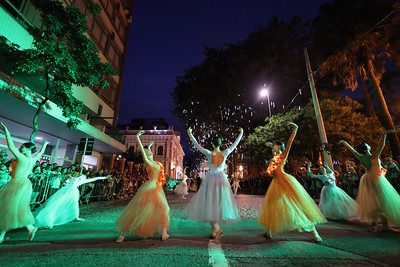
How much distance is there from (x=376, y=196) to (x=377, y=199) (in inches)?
3.0

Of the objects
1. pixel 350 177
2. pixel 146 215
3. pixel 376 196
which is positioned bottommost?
pixel 146 215

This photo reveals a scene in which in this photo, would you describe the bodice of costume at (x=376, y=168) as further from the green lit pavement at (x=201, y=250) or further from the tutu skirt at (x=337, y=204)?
the tutu skirt at (x=337, y=204)

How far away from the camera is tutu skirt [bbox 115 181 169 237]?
3920mm

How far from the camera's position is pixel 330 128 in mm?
15516

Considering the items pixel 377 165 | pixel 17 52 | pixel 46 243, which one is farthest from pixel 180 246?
pixel 17 52

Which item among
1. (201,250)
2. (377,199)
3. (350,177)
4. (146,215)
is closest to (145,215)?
(146,215)

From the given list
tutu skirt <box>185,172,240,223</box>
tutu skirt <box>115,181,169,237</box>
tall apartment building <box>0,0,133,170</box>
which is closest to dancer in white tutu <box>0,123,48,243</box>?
tutu skirt <box>115,181,169,237</box>

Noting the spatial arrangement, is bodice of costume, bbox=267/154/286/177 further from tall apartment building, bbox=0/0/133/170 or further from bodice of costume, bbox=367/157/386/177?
tall apartment building, bbox=0/0/133/170

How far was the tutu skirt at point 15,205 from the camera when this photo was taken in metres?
3.77

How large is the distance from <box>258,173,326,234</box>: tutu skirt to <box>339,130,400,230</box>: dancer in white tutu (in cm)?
180

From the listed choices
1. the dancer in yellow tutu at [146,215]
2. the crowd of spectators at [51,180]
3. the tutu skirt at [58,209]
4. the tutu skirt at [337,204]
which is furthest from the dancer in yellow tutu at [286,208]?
the crowd of spectators at [51,180]

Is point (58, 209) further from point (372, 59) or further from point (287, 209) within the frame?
point (372, 59)

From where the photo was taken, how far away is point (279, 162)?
14.6 ft

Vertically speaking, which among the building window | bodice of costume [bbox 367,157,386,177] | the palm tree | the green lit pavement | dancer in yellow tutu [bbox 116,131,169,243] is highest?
the building window
